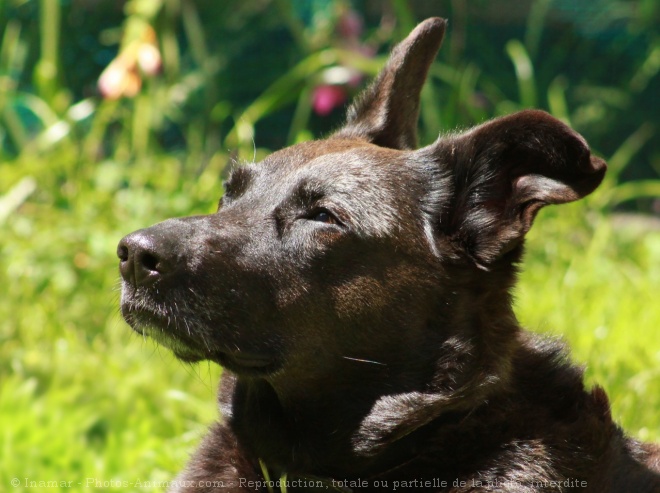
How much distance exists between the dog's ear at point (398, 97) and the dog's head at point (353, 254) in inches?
20.7

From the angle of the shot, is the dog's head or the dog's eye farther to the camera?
the dog's eye

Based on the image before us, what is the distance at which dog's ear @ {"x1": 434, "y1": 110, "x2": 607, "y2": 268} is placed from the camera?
2.71 metres

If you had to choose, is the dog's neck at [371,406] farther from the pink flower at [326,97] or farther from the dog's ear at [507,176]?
the pink flower at [326,97]

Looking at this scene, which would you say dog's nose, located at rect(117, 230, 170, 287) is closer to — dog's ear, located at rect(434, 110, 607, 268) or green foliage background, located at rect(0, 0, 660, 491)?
green foliage background, located at rect(0, 0, 660, 491)

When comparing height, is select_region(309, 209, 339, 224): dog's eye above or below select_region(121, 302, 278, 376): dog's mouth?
above

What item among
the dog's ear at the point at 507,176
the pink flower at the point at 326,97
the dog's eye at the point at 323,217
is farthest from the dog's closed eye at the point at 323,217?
the pink flower at the point at 326,97

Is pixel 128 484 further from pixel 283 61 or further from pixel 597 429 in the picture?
pixel 283 61

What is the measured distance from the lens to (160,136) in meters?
8.21

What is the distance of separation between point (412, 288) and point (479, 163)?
47cm

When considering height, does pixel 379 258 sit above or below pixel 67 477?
above

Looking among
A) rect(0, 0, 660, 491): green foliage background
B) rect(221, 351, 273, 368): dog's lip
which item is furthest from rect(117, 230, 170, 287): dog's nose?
rect(0, 0, 660, 491): green foliage background

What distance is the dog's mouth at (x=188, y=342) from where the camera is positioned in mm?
2855

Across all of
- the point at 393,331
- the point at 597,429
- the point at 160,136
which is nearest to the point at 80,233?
the point at 160,136

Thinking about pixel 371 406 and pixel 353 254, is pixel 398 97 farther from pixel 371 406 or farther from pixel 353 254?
pixel 371 406
